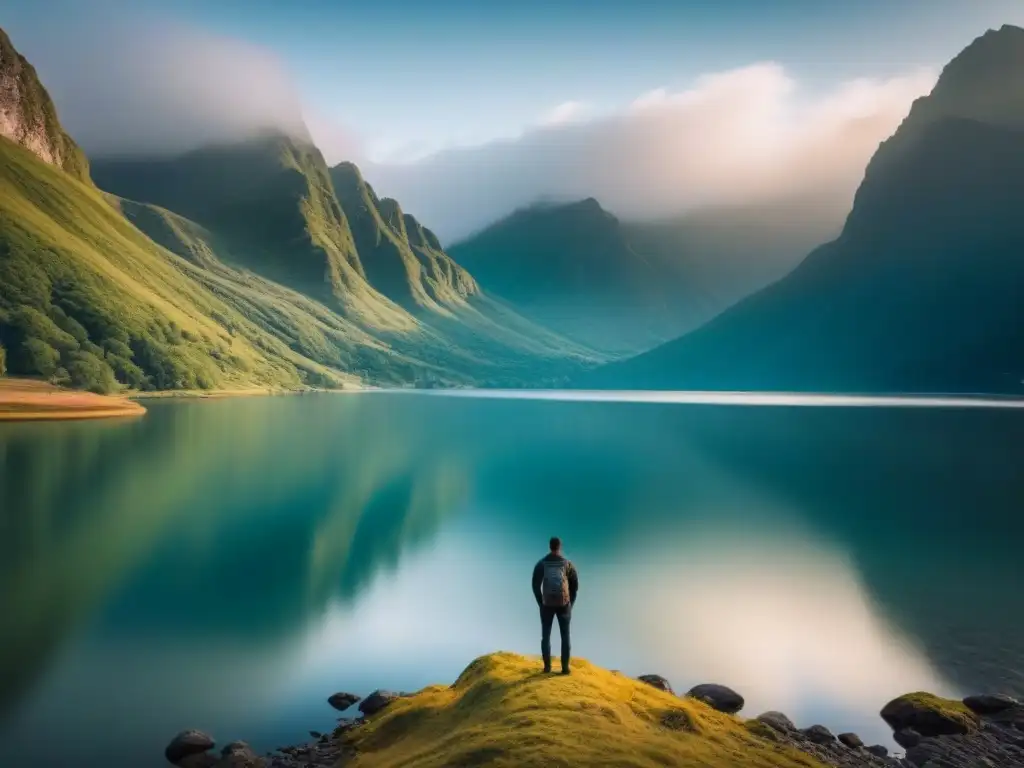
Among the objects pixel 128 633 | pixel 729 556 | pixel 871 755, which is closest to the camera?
pixel 871 755

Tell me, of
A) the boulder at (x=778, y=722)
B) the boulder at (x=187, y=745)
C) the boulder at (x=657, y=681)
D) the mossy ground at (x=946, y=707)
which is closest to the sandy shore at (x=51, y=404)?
the boulder at (x=187, y=745)

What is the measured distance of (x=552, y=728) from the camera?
56.4 feet

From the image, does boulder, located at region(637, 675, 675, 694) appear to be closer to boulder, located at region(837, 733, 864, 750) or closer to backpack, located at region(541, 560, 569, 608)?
boulder, located at region(837, 733, 864, 750)

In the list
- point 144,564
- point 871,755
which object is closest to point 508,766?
point 871,755

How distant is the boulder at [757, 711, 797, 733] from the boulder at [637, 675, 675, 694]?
3.32 m

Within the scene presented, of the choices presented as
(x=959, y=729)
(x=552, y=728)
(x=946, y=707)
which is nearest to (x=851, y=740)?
(x=959, y=729)

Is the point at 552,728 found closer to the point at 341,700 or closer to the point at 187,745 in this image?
the point at 341,700

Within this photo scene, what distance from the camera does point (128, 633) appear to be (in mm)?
30750

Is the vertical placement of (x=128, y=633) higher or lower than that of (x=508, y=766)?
lower

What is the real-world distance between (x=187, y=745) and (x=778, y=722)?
17.3m

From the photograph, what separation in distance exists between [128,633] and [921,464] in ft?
311

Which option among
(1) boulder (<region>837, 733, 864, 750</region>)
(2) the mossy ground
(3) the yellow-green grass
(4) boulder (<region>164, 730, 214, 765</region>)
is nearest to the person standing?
(3) the yellow-green grass

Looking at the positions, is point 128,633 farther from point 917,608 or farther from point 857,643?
point 917,608

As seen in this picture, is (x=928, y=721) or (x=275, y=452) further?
(x=275, y=452)
